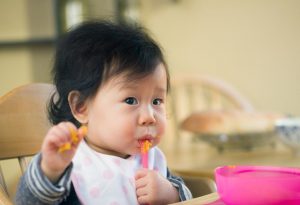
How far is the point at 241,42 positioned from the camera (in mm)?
2424

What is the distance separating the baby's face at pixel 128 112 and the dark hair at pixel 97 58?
15 mm

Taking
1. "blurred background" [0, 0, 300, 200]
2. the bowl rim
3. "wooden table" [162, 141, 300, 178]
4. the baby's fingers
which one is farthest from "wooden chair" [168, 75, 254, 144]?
the baby's fingers

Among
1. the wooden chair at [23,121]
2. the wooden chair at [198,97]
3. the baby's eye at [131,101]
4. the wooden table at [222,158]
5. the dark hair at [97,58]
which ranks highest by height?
the dark hair at [97,58]

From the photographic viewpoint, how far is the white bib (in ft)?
2.65

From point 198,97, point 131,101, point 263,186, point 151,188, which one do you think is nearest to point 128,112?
point 131,101

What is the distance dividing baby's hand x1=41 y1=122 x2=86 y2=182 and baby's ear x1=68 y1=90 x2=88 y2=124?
0.19 m

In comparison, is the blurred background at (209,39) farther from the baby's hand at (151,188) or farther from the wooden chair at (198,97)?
the baby's hand at (151,188)

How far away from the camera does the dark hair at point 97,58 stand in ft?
2.67

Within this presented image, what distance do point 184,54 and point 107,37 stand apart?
67.6 inches

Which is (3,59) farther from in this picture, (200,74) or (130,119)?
(130,119)

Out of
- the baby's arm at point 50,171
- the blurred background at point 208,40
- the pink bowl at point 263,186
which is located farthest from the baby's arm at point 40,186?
the blurred background at point 208,40

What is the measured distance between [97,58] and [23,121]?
225 millimetres

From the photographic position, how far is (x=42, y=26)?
95.4 inches

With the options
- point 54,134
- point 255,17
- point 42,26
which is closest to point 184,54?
point 255,17
